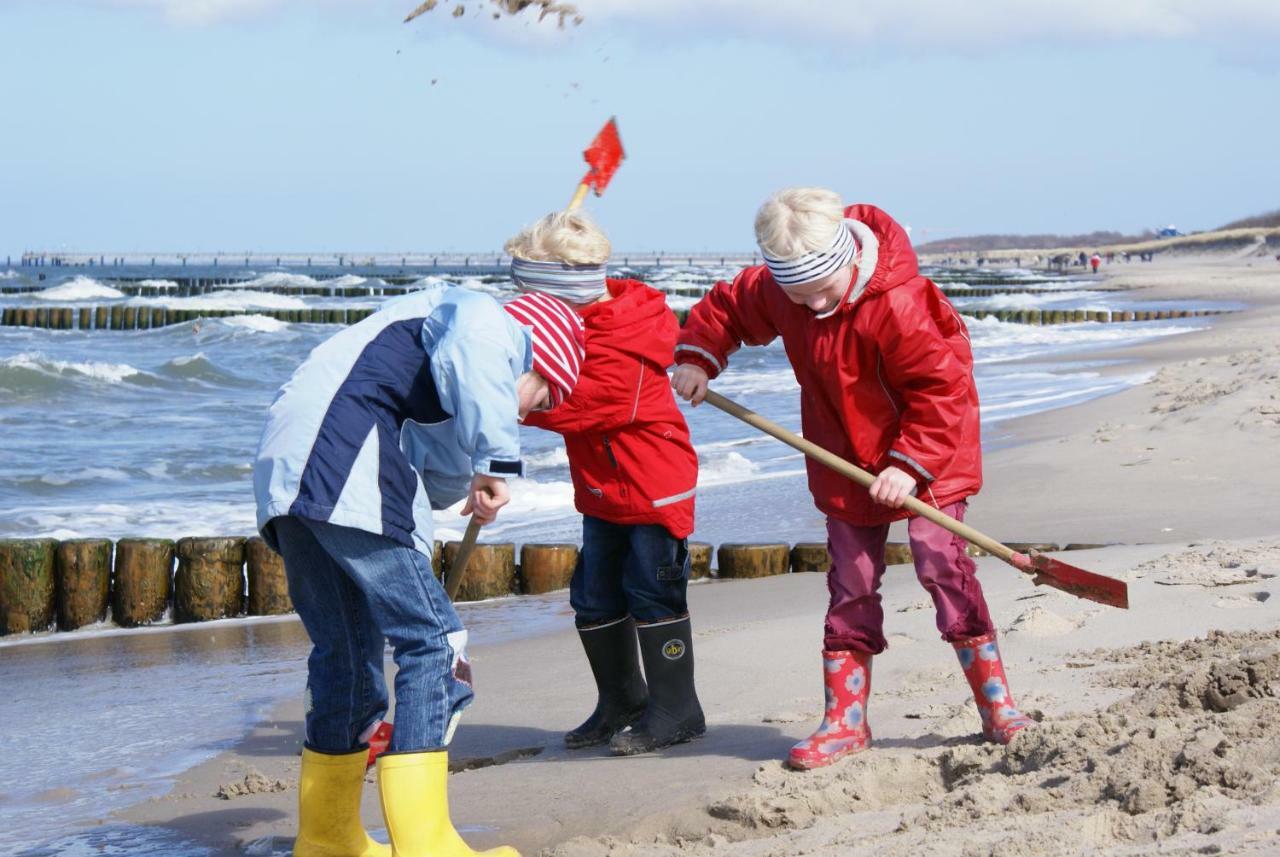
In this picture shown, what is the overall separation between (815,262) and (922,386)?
1.34ft

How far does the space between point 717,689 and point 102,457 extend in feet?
29.3

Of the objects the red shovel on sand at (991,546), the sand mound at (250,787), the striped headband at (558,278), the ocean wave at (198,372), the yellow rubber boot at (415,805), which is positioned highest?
A: the striped headband at (558,278)

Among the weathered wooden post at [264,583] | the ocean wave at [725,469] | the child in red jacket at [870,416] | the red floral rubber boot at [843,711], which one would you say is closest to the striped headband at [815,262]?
the child in red jacket at [870,416]

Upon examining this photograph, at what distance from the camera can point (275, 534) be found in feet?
9.98

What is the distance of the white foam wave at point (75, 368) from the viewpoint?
1866cm

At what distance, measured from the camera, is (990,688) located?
3.62 metres

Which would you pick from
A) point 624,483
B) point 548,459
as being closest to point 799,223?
point 624,483

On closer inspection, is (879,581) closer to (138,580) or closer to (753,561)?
(753,561)

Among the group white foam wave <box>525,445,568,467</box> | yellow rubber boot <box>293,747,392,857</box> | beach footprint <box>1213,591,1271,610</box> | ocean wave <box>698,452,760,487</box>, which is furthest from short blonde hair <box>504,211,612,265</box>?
white foam wave <box>525,445,568,467</box>

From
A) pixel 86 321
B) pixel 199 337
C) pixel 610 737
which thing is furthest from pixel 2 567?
pixel 86 321

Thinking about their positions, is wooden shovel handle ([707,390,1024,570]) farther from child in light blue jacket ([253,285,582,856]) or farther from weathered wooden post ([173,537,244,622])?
weathered wooden post ([173,537,244,622])

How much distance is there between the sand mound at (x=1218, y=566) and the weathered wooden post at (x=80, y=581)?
A: 4433mm

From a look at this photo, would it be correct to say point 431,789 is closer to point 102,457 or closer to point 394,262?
point 102,457

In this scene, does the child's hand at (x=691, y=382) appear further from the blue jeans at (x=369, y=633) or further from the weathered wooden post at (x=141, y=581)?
the weathered wooden post at (x=141, y=581)
